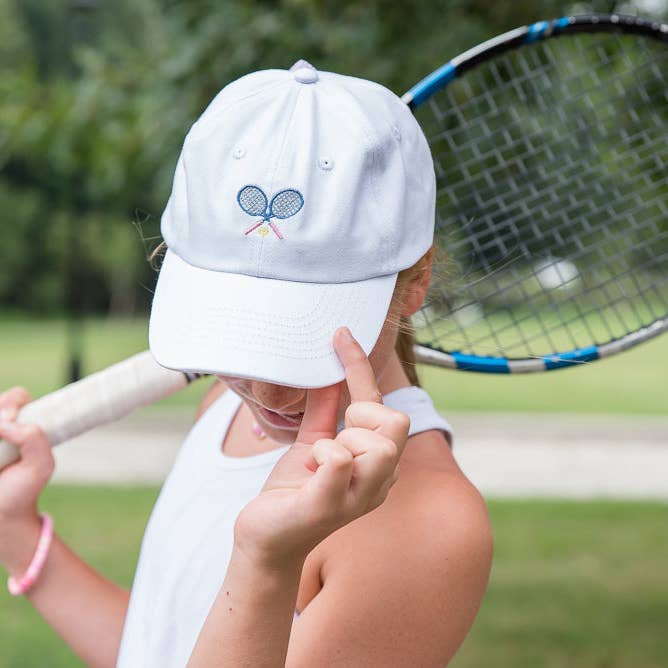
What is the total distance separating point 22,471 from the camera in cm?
155

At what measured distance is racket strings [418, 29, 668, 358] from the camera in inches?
75.2

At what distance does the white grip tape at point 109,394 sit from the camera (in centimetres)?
162

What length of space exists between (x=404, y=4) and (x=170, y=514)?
267 centimetres

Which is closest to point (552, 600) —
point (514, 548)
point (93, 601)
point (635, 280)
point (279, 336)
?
point (514, 548)

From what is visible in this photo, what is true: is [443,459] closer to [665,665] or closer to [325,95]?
[325,95]

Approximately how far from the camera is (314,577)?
122 cm

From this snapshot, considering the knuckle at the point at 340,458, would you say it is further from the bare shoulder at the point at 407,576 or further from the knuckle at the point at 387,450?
the bare shoulder at the point at 407,576

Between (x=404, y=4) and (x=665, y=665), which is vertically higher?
(x=404, y=4)

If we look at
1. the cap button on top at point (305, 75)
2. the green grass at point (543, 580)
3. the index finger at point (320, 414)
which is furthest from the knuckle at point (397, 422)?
the green grass at point (543, 580)

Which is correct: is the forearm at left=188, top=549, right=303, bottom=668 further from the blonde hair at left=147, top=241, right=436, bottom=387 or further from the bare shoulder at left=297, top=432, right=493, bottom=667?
the blonde hair at left=147, top=241, right=436, bottom=387

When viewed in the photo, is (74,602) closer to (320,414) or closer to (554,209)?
(320,414)

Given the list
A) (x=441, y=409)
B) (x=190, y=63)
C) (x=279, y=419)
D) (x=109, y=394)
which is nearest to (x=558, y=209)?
(x=109, y=394)

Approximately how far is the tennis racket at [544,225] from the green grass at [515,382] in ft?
20.2

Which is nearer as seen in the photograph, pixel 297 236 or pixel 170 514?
pixel 297 236
